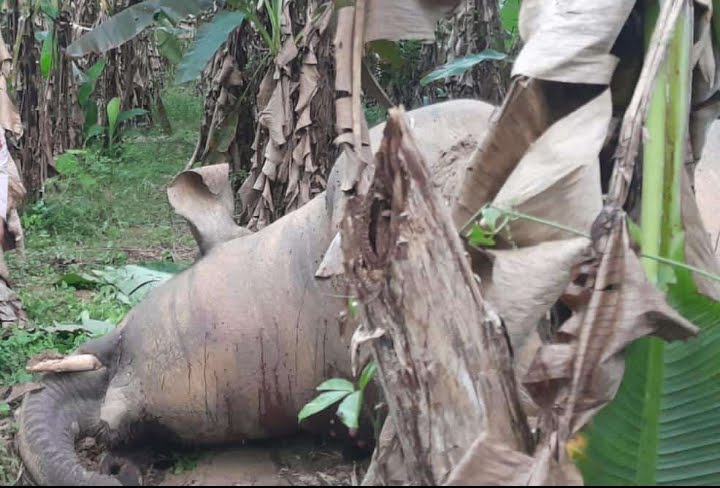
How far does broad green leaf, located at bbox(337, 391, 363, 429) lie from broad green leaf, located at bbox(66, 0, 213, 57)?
11.3 feet

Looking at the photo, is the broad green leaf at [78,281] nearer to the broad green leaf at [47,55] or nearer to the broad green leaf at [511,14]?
the broad green leaf at [47,55]

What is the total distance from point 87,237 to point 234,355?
11.9 ft

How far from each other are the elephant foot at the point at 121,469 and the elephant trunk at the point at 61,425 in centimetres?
7

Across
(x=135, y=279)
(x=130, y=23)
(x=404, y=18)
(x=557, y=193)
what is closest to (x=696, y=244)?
(x=557, y=193)

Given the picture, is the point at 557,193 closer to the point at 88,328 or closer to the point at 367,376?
the point at 367,376

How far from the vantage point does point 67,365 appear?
104 inches

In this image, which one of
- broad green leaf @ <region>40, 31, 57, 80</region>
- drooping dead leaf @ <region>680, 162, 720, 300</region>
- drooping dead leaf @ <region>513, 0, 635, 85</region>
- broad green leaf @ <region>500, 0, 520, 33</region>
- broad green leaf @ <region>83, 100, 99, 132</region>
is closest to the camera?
drooping dead leaf @ <region>513, 0, 635, 85</region>

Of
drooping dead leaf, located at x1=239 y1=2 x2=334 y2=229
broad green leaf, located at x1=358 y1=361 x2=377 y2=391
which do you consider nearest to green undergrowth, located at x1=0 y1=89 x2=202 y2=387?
drooping dead leaf, located at x1=239 y1=2 x2=334 y2=229

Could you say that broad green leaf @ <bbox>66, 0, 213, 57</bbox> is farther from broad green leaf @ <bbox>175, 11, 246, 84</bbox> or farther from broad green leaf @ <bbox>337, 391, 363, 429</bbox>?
broad green leaf @ <bbox>337, 391, 363, 429</bbox>

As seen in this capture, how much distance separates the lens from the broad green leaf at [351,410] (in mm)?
1634

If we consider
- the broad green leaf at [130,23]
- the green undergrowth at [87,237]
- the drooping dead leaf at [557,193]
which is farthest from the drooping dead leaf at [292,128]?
the drooping dead leaf at [557,193]

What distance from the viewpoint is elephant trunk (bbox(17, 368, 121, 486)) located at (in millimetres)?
2211

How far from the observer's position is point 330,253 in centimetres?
212

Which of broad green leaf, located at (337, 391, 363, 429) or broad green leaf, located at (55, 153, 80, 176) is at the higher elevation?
broad green leaf, located at (337, 391, 363, 429)
